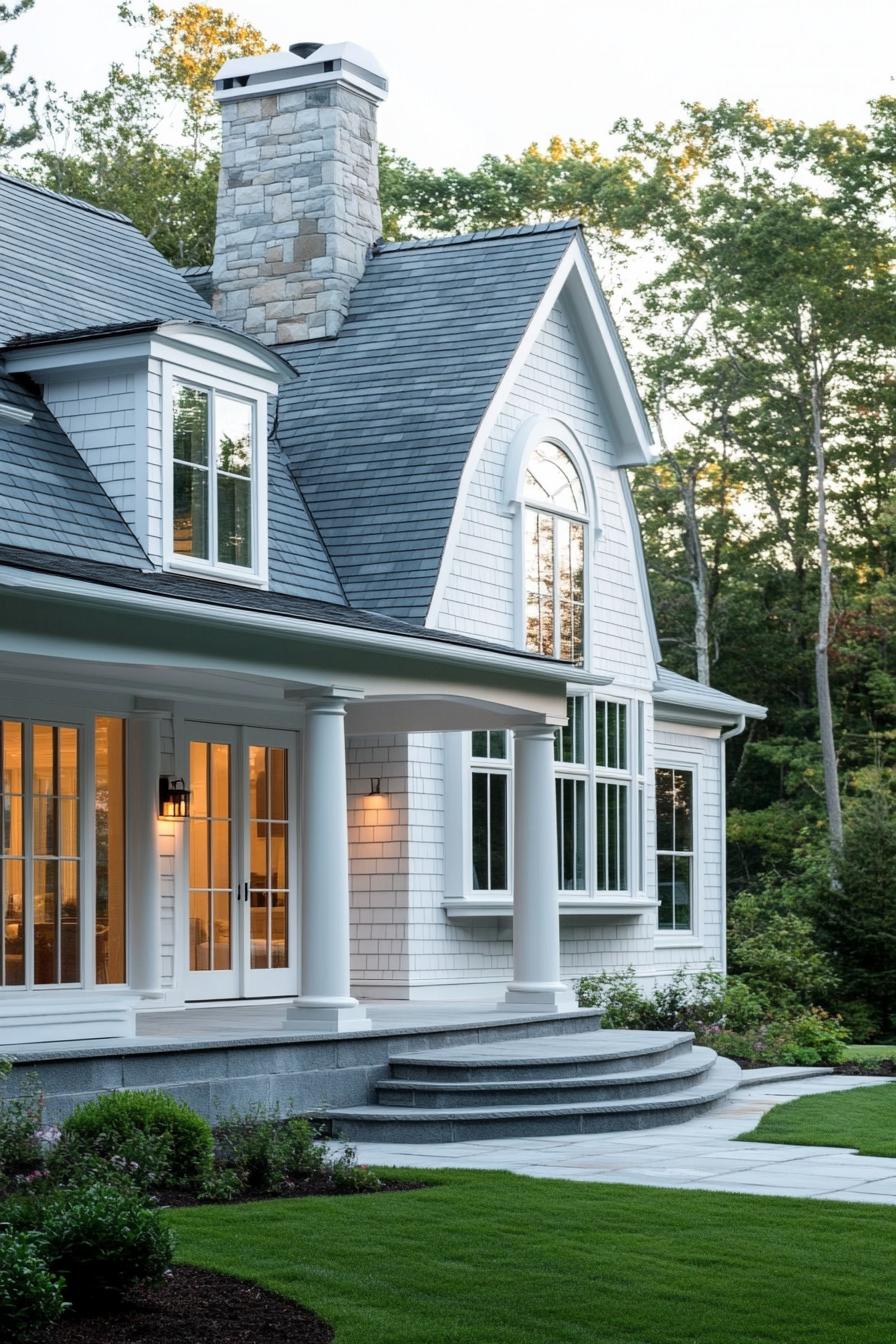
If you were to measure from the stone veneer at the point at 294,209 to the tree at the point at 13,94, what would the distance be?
36.8 feet

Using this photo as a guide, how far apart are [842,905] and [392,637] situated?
10936 mm

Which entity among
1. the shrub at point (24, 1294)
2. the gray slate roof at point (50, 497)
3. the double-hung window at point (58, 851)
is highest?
the gray slate roof at point (50, 497)

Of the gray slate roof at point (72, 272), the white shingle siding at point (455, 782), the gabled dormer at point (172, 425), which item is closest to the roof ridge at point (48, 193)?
the gray slate roof at point (72, 272)

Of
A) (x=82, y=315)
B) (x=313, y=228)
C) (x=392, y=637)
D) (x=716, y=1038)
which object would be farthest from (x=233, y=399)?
(x=716, y=1038)

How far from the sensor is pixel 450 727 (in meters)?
14.8

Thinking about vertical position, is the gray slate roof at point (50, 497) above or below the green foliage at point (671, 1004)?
above

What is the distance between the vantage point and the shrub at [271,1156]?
29.5ft

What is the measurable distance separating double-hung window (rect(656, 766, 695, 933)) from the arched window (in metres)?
3.33

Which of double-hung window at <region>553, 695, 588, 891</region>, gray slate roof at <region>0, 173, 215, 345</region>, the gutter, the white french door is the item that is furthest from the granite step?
gray slate roof at <region>0, 173, 215, 345</region>

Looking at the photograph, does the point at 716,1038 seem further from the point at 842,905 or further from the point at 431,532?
the point at 842,905

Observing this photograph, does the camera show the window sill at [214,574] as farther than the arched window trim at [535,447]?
No

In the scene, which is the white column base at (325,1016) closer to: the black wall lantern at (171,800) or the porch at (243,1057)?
the porch at (243,1057)

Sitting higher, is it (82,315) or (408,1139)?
(82,315)

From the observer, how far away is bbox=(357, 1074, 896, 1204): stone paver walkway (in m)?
9.03
